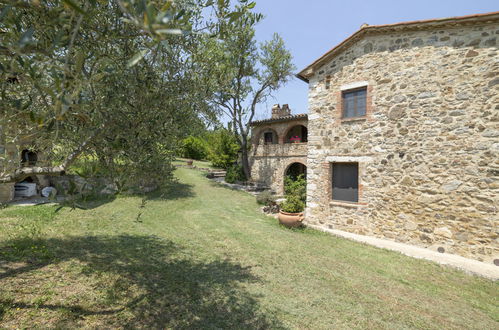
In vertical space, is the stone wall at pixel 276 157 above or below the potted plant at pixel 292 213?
above

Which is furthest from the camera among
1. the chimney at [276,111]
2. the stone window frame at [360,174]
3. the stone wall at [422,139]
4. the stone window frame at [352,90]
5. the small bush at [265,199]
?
the chimney at [276,111]

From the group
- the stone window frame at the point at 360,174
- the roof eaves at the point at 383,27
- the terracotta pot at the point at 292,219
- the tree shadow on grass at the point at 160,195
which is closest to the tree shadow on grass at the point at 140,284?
the tree shadow on grass at the point at 160,195

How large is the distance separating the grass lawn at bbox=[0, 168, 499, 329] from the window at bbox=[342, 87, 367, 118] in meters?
5.07

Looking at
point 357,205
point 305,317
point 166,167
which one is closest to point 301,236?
point 357,205

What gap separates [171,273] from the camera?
525 centimetres

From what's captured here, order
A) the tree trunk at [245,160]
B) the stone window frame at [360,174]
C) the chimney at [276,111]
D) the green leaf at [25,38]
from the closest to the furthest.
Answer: the green leaf at [25,38] < the stone window frame at [360,174] < the tree trunk at [245,160] < the chimney at [276,111]

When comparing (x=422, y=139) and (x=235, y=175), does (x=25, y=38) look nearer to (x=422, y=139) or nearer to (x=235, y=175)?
(x=422, y=139)

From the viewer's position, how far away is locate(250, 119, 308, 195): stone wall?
61.7 ft

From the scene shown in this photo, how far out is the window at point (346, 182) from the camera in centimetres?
948

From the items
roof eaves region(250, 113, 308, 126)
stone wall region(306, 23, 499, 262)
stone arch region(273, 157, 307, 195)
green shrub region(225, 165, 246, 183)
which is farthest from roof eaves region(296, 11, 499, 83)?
green shrub region(225, 165, 246, 183)

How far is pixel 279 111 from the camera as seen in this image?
24.2m

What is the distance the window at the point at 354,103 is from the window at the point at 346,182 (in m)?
2.07

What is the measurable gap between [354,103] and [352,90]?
54 centimetres

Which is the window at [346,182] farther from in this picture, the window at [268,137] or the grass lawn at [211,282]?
the window at [268,137]
